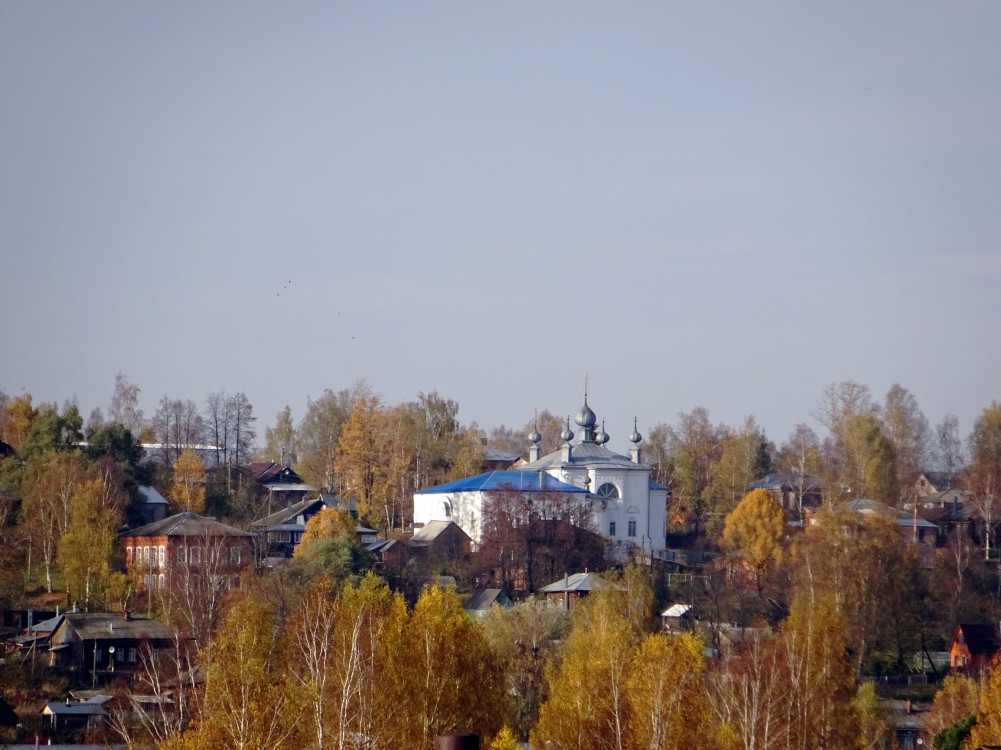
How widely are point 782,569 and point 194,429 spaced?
114ft

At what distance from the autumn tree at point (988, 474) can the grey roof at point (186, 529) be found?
21.5m

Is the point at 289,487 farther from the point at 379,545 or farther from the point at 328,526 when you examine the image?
the point at 328,526

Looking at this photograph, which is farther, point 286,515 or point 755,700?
point 286,515

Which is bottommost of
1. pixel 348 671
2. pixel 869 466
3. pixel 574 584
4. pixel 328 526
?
pixel 348 671

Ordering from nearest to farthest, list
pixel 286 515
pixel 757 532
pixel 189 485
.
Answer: pixel 757 532
pixel 286 515
pixel 189 485

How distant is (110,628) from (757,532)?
19.8 m

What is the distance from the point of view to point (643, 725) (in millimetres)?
24453

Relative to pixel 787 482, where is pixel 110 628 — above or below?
below

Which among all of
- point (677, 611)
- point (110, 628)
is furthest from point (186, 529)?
point (677, 611)

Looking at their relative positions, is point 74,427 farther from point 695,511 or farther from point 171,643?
point 695,511

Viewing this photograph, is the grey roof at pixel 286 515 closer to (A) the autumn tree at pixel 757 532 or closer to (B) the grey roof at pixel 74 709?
(A) the autumn tree at pixel 757 532

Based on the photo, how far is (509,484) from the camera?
4984 centimetres

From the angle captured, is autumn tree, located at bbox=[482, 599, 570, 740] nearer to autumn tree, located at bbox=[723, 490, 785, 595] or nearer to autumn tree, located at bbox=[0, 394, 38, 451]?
autumn tree, located at bbox=[723, 490, 785, 595]

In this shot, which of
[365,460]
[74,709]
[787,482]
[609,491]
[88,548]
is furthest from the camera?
[787,482]
